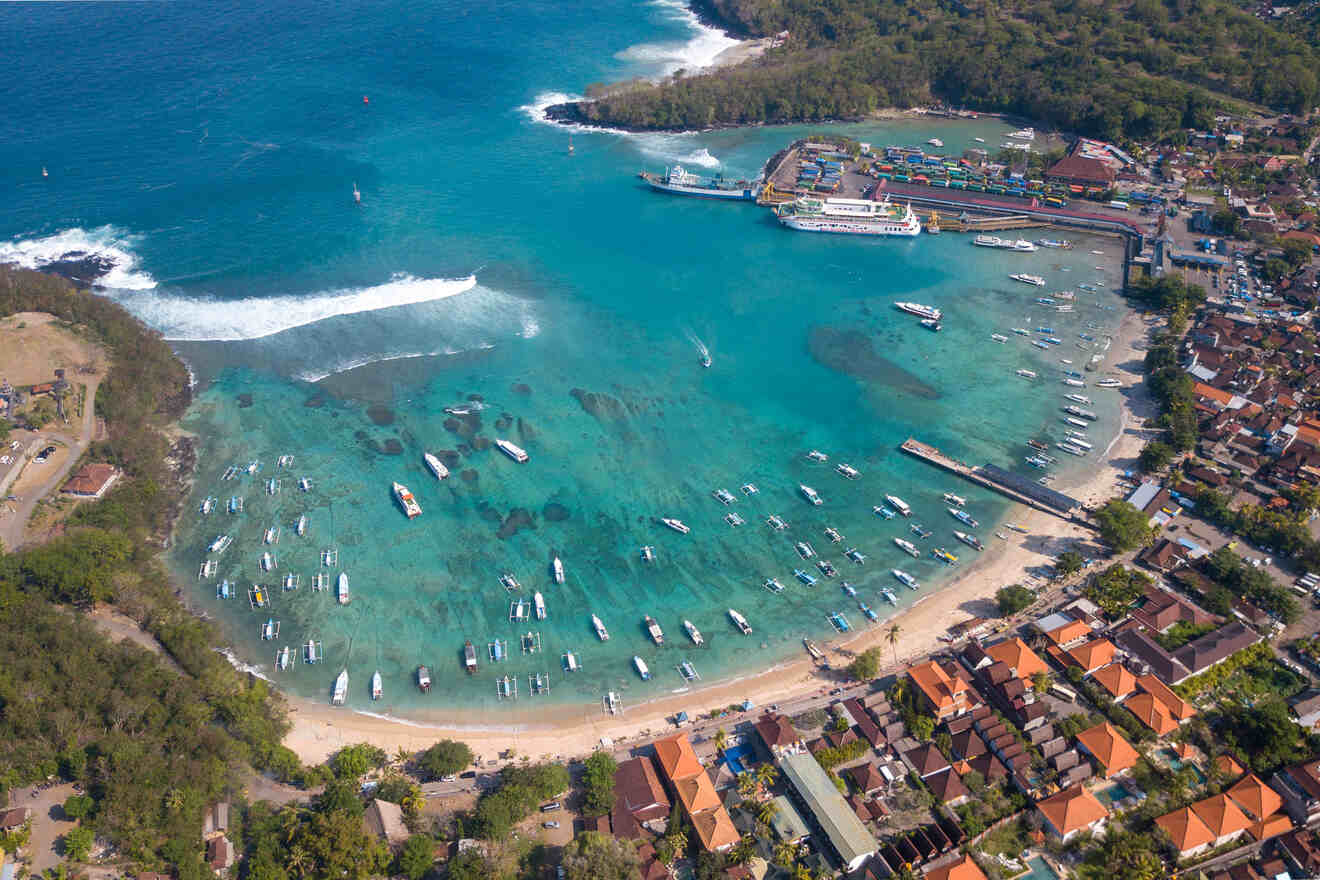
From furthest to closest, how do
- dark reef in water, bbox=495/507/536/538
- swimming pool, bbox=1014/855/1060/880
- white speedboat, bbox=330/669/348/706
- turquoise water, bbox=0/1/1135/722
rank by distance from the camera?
dark reef in water, bbox=495/507/536/538 → turquoise water, bbox=0/1/1135/722 → white speedboat, bbox=330/669/348/706 → swimming pool, bbox=1014/855/1060/880

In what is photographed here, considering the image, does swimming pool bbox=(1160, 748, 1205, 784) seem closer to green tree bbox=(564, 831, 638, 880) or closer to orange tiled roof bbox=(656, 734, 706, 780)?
orange tiled roof bbox=(656, 734, 706, 780)

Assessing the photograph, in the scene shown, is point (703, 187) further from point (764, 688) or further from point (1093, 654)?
point (1093, 654)

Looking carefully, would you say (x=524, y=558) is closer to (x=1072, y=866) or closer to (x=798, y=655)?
(x=798, y=655)

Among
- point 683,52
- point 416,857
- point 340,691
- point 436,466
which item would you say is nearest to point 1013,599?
point 416,857

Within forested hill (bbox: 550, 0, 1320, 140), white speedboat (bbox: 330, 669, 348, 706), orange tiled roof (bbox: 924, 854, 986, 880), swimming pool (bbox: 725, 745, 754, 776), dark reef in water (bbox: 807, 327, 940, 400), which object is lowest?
white speedboat (bbox: 330, 669, 348, 706)

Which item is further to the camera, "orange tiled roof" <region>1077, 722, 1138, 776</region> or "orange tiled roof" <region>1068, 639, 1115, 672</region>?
"orange tiled roof" <region>1068, 639, 1115, 672</region>

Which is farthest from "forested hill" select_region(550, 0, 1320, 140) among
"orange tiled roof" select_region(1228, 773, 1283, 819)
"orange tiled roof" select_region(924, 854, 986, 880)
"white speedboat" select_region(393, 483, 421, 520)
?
"orange tiled roof" select_region(924, 854, 986, 880)

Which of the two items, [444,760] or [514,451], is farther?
[514,451]
